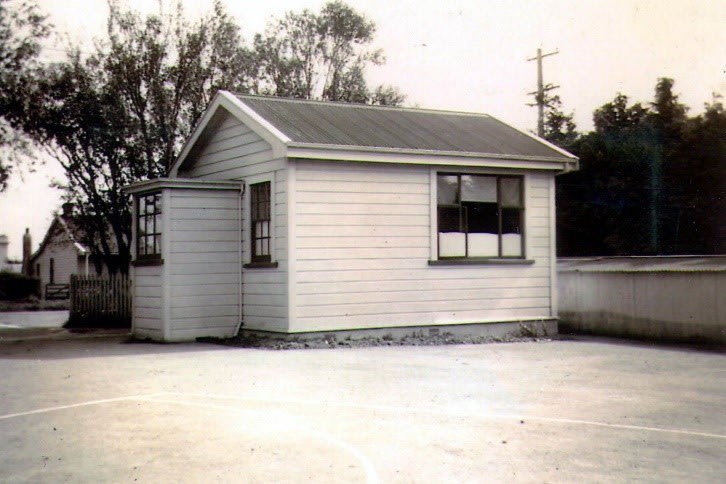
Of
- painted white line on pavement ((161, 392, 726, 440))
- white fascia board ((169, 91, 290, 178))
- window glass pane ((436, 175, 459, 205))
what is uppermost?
white fascia board ((169, 91, 290, 178))

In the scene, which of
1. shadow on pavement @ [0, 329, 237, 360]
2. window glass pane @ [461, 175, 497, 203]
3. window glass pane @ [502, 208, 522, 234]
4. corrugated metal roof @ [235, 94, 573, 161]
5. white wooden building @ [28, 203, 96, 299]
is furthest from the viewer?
white wooden building @ [28, 203, 96, 299]

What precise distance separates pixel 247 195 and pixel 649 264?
9.39 meters

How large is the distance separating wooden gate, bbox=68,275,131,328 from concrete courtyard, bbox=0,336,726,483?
388 inches

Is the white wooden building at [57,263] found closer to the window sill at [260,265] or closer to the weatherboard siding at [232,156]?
the weatherboard siding at [232,156]

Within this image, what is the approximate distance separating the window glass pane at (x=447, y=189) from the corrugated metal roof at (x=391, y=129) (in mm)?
595

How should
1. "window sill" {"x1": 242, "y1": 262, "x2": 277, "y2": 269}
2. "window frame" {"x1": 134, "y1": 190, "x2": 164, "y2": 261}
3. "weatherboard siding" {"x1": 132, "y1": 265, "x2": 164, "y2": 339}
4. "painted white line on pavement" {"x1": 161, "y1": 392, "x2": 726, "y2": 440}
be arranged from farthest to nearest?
"window frame" {"x1": 134, "y1": 190, "x2": 164, "y2": 261}, "weatherboard siding" {"x1": 132, "y1": 265, "x2": 164, "y2": 339}, "window sill" {"x1": 242, "y1": 262, "x2": 277, "y2": 269}, "painted white line on pavement" {"x1": 161, "y1": 392, "x2": 726, "y2": 440}

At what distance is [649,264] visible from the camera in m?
20.2

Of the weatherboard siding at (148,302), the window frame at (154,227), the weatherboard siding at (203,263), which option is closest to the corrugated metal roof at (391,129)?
the weatherboard siding at (203,263)

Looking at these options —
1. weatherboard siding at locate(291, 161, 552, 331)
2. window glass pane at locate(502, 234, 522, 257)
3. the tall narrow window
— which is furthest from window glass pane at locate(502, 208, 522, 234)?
the tall narrow window

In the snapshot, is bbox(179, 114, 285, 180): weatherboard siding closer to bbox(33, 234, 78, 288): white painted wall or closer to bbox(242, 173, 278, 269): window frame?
bbox(242, 173, 278, 269): window frame

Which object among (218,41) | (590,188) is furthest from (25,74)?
(590,188)

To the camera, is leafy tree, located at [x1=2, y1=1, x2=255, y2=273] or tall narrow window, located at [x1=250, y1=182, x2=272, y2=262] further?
leafy tree, located at [x1=2, y1=1, x2=255, y2=273]

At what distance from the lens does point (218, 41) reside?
2595cm

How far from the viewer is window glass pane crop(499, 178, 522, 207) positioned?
18.6m
